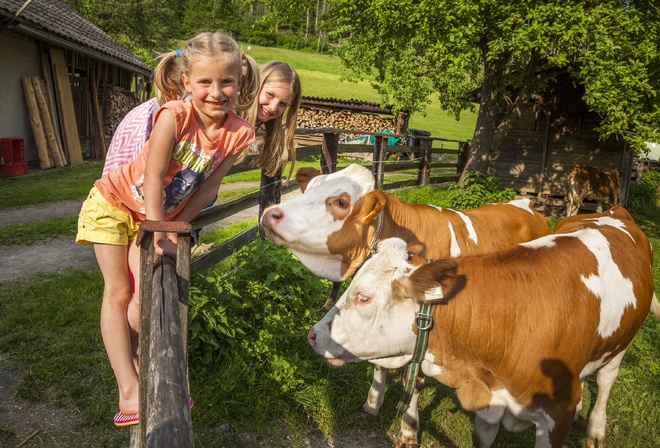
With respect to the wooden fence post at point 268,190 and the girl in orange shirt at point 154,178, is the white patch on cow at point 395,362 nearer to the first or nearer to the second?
the girl in orange shirt at point 154,178

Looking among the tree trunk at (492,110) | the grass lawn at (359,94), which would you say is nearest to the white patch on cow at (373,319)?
the tree trunk at (492,110)

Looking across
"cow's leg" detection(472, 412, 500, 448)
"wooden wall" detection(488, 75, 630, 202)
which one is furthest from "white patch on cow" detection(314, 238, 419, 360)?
"wooden wall" detection(488, 75, 630, 202)

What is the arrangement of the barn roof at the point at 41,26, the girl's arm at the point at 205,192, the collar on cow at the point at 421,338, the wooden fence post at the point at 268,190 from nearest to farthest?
the collar on cow at the point at 421,338 < the girl's arm at the point at 205,192 < the wooden fence post at the point at 268,190 < the barn roof at the point at 41,26

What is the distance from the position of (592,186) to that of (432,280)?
520 inches

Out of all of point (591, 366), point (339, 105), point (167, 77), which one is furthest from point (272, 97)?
point (339, 105)

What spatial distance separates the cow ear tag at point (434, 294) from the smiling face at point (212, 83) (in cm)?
127

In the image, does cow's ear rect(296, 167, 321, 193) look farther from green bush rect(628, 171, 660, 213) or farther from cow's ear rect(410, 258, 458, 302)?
green bush rect(628, 171, 660, 213)

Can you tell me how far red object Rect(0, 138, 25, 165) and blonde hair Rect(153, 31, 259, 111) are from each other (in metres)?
9.22

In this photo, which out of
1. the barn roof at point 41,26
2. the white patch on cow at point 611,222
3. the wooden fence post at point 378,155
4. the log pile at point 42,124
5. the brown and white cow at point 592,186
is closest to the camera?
the white patch on cow at point 611,222

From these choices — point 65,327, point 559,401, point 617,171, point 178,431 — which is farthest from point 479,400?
point 617,171

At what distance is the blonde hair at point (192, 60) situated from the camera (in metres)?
2.29

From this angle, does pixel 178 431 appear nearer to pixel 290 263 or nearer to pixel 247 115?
pixel 247 115

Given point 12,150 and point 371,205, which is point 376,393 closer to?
point 371,205

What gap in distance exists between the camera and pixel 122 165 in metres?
2.41
